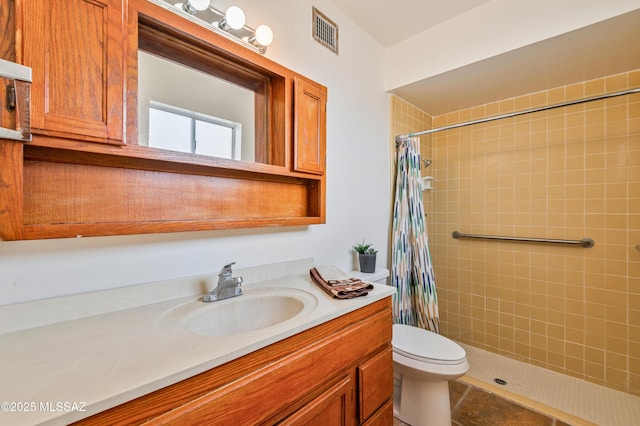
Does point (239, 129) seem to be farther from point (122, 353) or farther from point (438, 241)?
point (438, 241)

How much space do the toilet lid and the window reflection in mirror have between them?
4.18 feet

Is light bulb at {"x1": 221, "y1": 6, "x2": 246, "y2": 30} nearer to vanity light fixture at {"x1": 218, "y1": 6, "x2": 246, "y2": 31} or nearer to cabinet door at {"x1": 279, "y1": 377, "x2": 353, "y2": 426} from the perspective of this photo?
vanity light fixture at {"x1": 218, "y1": 6, "x2": 246, "y2": 31}

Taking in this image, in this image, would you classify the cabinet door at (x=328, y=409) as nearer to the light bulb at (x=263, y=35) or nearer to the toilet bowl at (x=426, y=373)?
the toilet bowl at (x=426, y=373)

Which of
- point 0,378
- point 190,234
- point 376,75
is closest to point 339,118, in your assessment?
point 376,75

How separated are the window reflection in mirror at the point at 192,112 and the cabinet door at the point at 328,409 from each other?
98 centimetres

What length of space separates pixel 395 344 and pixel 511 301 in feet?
4.29

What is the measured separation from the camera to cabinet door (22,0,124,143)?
0.72 m

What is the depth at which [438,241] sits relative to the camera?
260cm

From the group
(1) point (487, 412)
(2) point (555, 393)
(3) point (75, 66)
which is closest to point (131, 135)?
(3) point (75, 66)

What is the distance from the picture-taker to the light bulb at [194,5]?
104 cm

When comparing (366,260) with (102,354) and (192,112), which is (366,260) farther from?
(102,354)

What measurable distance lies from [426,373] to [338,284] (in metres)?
0.68

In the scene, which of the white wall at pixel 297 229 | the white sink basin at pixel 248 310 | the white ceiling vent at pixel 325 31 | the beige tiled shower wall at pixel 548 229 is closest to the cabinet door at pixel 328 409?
the white sink basin at pixel 248 310

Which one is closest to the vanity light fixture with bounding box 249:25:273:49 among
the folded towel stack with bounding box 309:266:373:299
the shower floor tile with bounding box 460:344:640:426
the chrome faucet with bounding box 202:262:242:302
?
the chrome faucet with bounding box 202:262:242:302
